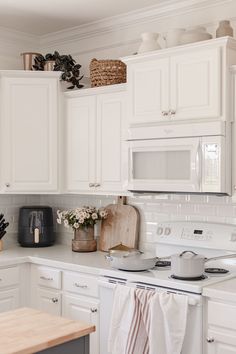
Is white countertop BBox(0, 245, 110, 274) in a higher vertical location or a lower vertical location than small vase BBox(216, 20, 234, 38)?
lower

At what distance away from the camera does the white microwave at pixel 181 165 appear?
3135 millimetres

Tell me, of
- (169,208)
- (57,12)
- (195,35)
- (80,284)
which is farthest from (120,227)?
(57,12)

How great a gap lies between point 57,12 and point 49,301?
221 cm

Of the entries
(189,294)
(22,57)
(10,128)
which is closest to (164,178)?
(189,294)

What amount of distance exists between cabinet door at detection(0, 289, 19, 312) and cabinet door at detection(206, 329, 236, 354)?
64.0 inches

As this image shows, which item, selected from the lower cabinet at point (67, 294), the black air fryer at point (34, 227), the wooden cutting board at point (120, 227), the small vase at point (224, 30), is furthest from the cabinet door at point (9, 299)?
the small vase at point (224, 30)

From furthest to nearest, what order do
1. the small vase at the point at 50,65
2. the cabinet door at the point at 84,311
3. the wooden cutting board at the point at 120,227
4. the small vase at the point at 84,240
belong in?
the small vase at the point at 50,65 < the small vase at the point at 84,240 < the wooden cutting board at the point at 120,227 < the cabinet door at the point at 84,311

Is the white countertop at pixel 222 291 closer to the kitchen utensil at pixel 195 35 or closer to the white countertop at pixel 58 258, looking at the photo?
the white countertop at pixel 58 258

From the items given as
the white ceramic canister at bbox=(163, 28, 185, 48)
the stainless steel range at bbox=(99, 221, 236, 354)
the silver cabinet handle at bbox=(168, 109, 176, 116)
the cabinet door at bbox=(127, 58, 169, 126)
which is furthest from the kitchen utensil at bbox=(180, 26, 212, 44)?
the stainless steel range at bbox=(99, 221, 236, 354)

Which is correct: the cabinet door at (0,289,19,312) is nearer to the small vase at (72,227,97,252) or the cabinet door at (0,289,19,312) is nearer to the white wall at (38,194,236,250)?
the small vase at (72,227,97,252)

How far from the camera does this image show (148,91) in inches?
137

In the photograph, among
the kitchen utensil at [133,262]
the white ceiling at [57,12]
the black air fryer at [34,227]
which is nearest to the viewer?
the kitchen utensil at [133,262]

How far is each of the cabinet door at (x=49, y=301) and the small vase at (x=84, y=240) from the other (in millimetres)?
446

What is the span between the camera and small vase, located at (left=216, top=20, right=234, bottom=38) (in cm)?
331
